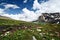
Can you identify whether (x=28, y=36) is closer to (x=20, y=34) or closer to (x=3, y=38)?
(x=20, y=34)

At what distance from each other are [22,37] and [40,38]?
506 cm

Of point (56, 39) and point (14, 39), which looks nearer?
point (14, 39)

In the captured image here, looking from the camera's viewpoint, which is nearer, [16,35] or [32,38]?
[32,38]

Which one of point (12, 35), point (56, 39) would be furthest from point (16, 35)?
point (56, 39)

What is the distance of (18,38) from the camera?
4144cm

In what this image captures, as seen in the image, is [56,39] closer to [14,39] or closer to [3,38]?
[14,39]

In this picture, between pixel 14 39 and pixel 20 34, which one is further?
pixel 20 34

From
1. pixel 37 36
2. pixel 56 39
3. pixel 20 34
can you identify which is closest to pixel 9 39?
pixel 20 34

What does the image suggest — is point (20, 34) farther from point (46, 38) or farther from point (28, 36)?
point (46, 38)

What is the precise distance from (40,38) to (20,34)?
626 centimetres

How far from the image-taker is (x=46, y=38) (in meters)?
42.9

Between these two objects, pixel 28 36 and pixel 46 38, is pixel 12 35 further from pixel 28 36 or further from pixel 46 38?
pixel 46 38

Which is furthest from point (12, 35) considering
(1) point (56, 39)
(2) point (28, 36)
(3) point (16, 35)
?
(1) point (56, 39)

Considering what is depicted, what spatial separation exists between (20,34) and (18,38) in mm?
3158
